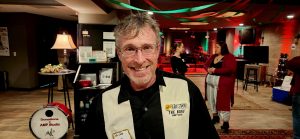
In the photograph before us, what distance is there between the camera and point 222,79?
161 inches

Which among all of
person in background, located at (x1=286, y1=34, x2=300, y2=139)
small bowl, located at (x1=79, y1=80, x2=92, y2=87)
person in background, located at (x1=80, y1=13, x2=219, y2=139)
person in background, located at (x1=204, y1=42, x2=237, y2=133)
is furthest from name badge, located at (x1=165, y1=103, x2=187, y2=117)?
person in background, located at (x1=204, y1=42, x2=237, y2=133)

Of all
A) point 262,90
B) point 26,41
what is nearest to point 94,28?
point 26,41

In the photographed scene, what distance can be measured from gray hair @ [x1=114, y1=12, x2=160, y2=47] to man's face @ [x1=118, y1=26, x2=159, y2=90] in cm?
2

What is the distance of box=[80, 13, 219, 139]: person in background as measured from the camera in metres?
1.08

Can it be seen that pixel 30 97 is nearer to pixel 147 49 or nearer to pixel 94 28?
pixel 94 28

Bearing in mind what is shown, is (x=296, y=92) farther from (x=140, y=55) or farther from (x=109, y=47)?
(x=109, y=47)

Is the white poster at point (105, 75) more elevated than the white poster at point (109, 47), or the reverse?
the white poster at point (109, 47)

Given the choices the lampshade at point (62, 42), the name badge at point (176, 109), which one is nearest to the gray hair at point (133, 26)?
the name badge at point (176, 109)

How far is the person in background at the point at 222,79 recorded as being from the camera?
13.2 ft

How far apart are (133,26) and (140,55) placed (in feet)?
0.43

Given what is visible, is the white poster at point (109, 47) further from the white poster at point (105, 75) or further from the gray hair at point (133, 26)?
the gray hair at point (133, 26)

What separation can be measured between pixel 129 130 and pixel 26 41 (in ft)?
25.0

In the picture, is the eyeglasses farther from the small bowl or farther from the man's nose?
the small bowl

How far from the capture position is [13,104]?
6.07 metres
